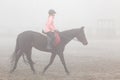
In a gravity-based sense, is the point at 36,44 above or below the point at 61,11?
above

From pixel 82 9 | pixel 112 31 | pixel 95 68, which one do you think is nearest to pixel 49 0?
pixel 82 9

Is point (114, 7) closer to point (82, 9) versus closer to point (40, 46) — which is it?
point (82, 9)

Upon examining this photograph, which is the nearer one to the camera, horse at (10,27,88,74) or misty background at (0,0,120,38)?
horse at (10,27,88,74)

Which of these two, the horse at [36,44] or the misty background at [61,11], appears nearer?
the horse at [36,44]

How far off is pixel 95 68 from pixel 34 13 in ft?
284

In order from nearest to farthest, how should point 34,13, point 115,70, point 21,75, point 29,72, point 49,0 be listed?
point 21,75, point 29,72, point 115,70, point 34,13, point 49,0

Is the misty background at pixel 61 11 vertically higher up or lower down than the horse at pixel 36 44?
lower down

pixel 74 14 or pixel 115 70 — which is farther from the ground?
pixel 115 70

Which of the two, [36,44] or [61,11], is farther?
[61,11]

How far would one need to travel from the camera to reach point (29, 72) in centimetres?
1473

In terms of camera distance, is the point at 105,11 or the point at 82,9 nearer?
the point at 105,11

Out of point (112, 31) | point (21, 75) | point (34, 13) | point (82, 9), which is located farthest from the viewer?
point (82, 9)

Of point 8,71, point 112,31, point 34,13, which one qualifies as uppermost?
point 8,71

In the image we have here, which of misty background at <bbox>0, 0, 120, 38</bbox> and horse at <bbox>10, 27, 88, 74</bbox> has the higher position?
horse at <bbox>10, 27, 88, 74</bbox>
